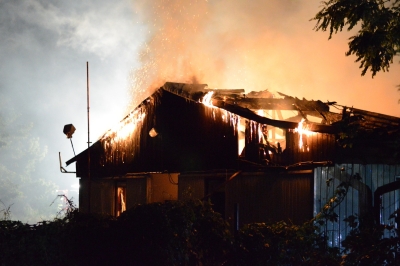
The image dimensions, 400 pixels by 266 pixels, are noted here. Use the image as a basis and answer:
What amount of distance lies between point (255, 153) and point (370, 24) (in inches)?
162

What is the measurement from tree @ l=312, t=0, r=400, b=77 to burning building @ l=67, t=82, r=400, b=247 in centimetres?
126

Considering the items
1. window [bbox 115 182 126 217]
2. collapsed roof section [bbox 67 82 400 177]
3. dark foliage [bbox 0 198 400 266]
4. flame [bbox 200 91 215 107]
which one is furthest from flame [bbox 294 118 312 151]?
window [bbox 115 182 126 217]

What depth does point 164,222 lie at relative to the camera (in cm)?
745

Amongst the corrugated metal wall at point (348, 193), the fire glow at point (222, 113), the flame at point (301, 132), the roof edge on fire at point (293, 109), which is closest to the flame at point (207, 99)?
the fire glow at point (222, 113)

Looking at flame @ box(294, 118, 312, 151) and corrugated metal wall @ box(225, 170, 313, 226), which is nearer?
flame @ box(294, 118, 312, 151)

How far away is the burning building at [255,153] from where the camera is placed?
9836 mm

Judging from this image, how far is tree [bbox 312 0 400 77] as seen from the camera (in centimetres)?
913

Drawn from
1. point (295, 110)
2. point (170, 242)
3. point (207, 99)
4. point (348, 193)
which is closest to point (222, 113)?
point (207, 99)

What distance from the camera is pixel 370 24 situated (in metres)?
9.45

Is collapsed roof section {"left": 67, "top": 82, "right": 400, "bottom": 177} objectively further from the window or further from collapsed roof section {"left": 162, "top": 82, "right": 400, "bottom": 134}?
the window

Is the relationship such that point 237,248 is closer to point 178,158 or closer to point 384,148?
point 384,148

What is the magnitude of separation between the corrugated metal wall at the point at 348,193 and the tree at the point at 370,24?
7.45 feet

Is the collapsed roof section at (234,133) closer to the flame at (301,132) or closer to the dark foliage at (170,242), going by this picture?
the flame at (301,132)

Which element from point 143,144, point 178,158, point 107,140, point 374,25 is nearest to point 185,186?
point 178,158
